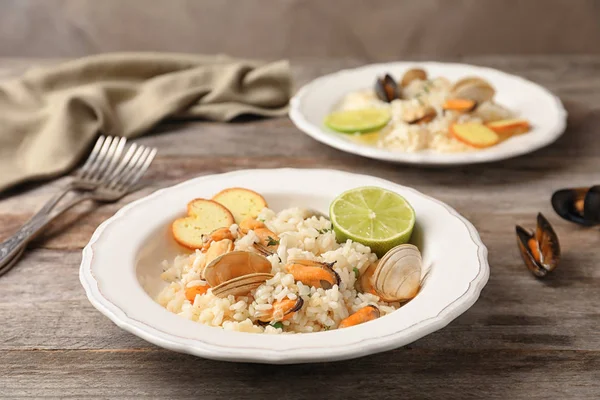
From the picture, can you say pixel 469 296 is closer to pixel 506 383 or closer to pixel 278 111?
pixel 506 383

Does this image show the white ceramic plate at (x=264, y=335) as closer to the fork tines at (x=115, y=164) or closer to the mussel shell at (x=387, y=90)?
the fork tines at (x=115, y=164)

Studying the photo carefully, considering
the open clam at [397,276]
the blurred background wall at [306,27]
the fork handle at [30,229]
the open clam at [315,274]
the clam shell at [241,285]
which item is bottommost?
the blurred background wall at [306,27]

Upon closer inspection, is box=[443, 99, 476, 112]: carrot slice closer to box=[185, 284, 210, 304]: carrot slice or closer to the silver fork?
the silver fork

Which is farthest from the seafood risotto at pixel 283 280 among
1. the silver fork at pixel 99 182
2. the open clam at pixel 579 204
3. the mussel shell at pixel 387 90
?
the mussel shell at pixel 387 90

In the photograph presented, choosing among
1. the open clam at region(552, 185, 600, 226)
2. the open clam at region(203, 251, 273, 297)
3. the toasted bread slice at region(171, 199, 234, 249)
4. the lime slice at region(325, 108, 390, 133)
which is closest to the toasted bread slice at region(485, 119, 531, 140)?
the lime slice at region(325, 108, 390, 133)

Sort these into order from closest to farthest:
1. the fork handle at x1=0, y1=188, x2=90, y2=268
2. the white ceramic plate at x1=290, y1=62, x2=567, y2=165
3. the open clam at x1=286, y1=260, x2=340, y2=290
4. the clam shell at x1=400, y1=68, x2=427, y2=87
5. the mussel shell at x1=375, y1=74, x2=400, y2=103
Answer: the open clam at x1=286, y1=260, x2=340, y2=290 < the fork handle at x1=0, y1=188, x2=90, y2=268 < the white ceramic plate at x1=290, y1=62, x2=567, y2=165 < the mussel shell at x1=375, y1=74, x2=400, y2=103 < the clam shell at x1=400, y1=68, x2=427, y2=87

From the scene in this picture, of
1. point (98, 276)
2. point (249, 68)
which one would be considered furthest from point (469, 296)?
point (249, 68)

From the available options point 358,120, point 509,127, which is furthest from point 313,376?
point 509,127
